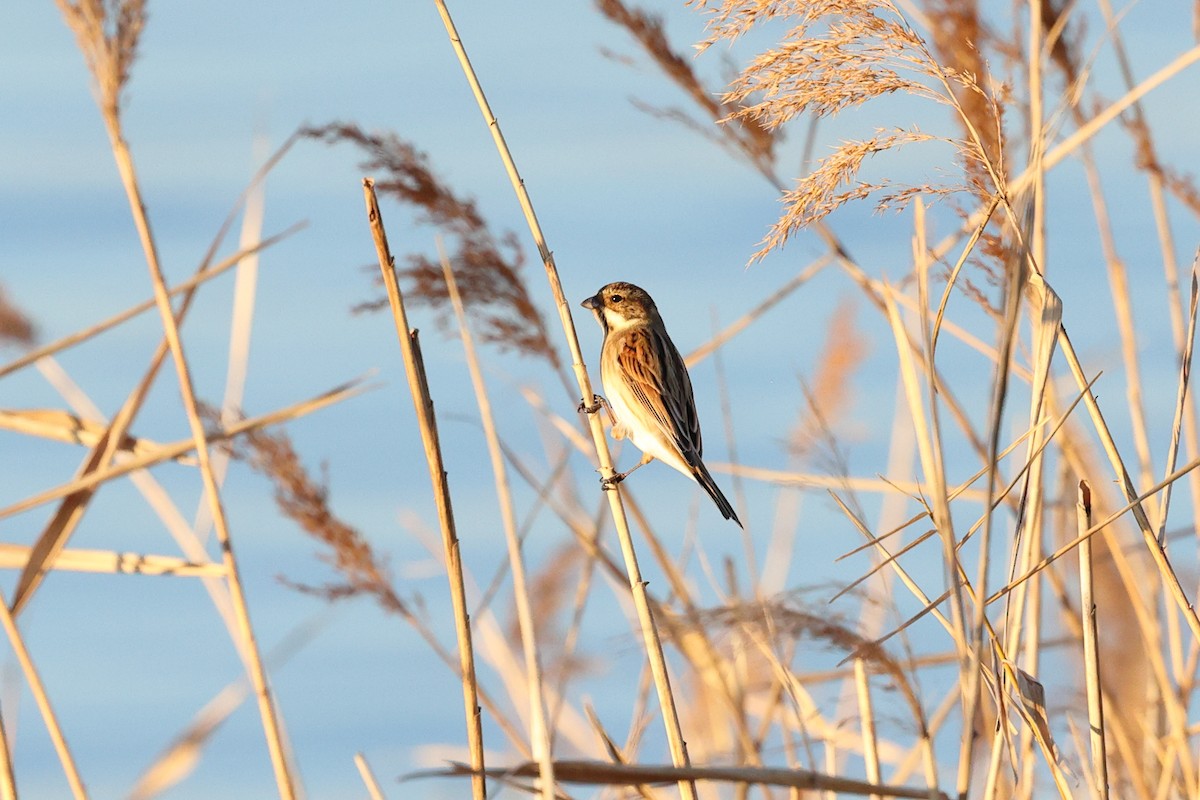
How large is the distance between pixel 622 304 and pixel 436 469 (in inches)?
125

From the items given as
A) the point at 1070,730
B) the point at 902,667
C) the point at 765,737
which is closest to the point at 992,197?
the point at 902,667

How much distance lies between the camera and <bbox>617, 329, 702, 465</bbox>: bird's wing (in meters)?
4.67

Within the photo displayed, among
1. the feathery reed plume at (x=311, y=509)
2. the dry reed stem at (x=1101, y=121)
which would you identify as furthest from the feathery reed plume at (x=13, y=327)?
the dry reed stem at (x=1101, y=121)

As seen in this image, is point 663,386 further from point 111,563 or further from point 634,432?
point 111,563

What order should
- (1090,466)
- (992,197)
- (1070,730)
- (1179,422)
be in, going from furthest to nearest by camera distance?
(1090,466), (1070,730), (1179,422), (992,197)

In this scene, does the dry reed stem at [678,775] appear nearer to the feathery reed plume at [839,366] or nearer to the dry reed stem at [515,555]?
the dry reed stem at [515,555]

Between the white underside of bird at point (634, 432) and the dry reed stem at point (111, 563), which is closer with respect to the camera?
the dry reed stem at point (111, 563)

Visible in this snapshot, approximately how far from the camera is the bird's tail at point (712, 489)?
4.18m

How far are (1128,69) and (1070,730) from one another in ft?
6.00

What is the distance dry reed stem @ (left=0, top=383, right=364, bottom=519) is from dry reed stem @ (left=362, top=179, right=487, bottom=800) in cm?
52

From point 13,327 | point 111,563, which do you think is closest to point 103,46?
point 111,563

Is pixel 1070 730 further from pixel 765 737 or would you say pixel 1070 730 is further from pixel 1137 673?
pixel 1137 673

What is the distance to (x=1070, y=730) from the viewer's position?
9.72 feet

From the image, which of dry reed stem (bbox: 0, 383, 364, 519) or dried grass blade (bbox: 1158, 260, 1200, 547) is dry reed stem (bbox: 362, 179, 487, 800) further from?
dried grass blade (bbox: 1158, 260, 1200, 547)
